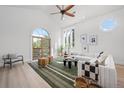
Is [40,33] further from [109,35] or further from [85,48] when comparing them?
[109,35]

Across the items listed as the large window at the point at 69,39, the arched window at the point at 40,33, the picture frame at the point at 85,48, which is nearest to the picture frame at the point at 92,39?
the picture frame at the point at 85,48

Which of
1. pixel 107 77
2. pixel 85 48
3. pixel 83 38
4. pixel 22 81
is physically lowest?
pixel 22 81

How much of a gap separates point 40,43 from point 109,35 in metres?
4.92

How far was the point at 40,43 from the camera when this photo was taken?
9094 millimetres

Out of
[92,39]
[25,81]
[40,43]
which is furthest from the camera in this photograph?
[40,43]

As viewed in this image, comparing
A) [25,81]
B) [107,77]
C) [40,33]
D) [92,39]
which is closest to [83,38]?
[92,39]

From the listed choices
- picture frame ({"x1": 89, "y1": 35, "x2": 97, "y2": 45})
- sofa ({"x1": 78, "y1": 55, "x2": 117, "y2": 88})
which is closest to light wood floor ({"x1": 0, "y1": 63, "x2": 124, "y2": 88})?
sofa ({"x1": 78, "y1": 55, "x2": 117, "y2": 88})

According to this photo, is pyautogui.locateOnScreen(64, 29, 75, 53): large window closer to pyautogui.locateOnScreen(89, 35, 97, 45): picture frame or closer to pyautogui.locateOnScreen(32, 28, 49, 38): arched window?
pyautogui.locateOnScreen(32, 28, 49, 38): arched window

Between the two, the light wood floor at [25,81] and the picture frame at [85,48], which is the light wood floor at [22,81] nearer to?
the light wood floor at [25,81]

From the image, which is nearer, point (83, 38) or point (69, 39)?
point (83, 38)

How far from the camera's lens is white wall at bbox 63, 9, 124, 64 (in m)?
6.11

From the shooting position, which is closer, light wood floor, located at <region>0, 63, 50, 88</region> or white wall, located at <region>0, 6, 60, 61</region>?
light wood floor, located at <region>0, 63, 50, 88</region>

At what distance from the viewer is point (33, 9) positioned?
805 cm

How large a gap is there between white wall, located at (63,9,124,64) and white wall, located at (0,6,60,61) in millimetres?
3154
